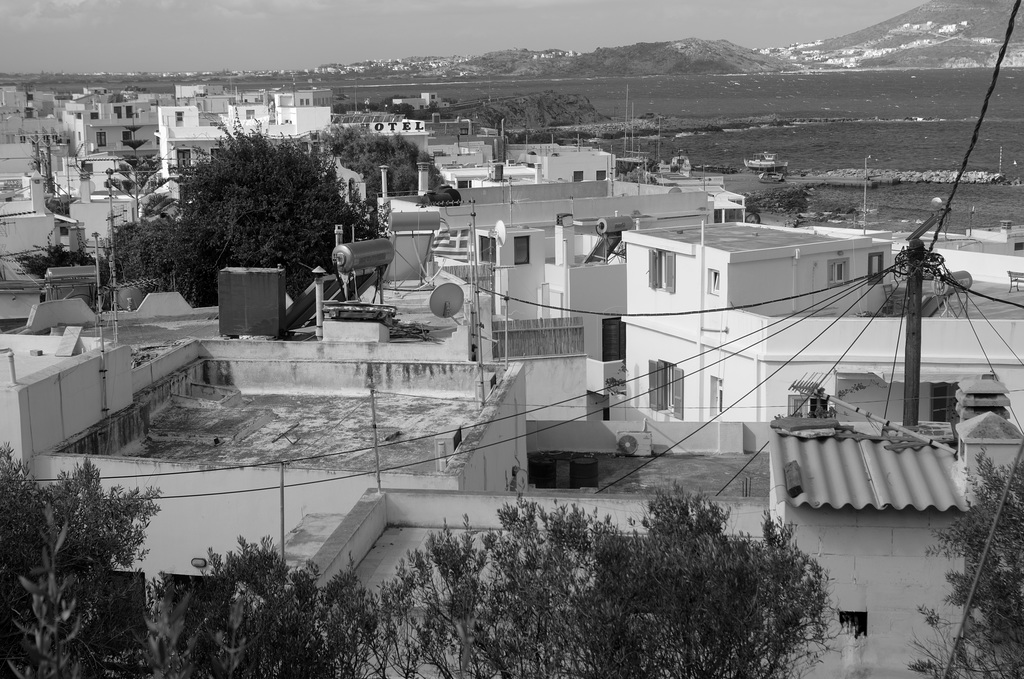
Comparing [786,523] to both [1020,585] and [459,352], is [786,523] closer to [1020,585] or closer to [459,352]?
[1020,585]

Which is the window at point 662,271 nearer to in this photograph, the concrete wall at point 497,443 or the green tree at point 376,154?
the concrete wall at point 497,443

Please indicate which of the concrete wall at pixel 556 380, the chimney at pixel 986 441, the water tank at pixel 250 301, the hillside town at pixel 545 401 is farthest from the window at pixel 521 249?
the chimney at pixel 986 441

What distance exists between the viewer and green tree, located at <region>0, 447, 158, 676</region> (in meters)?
5.75

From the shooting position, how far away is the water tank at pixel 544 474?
15.5 metres

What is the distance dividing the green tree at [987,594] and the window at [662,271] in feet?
56.5

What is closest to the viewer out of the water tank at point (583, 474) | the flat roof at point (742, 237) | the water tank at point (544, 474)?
the water tank at point (583, 474)

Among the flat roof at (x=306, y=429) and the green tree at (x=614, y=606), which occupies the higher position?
the green tree at (x=614, y=606)

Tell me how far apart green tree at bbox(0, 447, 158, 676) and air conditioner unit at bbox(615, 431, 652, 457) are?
10.4 metres

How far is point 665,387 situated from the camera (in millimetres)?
23641

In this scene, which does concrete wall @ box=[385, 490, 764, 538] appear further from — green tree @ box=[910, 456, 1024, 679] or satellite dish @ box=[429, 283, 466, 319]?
satellite dish @ box=[429, 283, 466, 319]

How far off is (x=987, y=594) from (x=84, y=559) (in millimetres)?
4647

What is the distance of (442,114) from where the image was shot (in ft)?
512

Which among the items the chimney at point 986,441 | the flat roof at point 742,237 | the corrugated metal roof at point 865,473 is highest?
the chimney at point 986,441

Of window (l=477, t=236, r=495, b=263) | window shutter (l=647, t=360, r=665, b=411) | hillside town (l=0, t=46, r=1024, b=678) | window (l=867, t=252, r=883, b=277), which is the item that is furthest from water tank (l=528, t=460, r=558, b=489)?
window (l=477, t=236, r=495, b=263)
